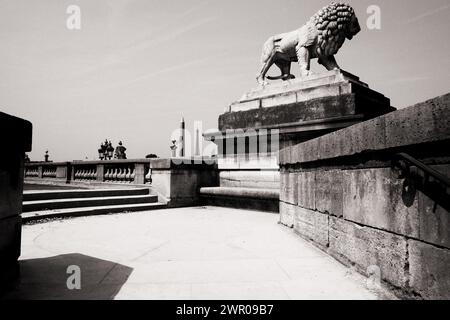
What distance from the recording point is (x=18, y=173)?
2764mm

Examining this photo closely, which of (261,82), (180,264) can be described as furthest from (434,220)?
(261,82)

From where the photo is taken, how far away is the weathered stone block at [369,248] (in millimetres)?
2326

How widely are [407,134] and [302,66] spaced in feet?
19.8

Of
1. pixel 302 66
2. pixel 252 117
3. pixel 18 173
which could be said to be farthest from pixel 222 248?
pixel 302 66

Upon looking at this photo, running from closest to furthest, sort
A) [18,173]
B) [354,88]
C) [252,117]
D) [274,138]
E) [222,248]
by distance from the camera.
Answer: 1. [18,173]
2. [222,248]
3. [354,88]
4. [274,138]
5. [252,117]

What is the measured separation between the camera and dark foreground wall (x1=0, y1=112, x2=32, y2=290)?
8.14 feet

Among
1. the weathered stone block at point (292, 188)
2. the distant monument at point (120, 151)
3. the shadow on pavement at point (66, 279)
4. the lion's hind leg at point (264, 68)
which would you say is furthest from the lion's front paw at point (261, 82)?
the distant monument at point (120, 151)

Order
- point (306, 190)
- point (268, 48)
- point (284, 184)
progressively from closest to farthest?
1. point (306, 190)
2. point (284, 184)
3. point (268, 48)

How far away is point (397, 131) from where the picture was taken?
2312 millimetres

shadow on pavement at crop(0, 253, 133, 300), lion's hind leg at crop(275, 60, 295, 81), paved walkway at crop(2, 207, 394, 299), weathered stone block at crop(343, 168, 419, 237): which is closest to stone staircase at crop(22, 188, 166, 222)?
paved walkway at crop(2, 207, 394, 299)

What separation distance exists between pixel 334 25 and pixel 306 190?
16.1 feet

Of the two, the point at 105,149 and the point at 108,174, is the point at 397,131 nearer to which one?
the point at 108,174

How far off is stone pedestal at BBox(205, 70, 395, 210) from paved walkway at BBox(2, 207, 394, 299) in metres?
2.83
